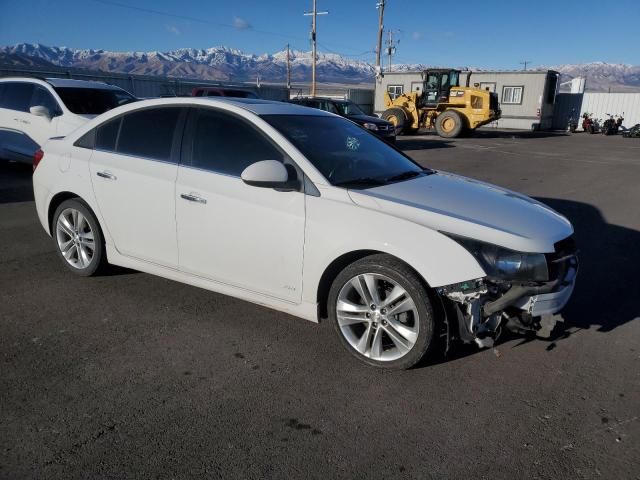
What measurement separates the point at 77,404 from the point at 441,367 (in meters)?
2.14

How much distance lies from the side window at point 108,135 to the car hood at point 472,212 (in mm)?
2234

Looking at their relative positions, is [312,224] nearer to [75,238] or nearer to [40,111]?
[75,238]

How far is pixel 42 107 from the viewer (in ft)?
27.7

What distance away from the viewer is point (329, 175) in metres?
3.41

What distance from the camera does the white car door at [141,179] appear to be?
3.83 meters

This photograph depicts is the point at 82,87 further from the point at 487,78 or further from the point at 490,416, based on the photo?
the point at 487,78

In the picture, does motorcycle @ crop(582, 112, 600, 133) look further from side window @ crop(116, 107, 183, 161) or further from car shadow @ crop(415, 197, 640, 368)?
side window @ crop(116, 107, 183, 161)

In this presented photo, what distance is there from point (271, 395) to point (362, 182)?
1.53 meters

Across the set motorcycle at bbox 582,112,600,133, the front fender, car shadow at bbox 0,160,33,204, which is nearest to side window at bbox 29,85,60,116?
car shadow at bbox 0,160,33,204

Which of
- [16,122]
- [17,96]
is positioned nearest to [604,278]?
[16,122]

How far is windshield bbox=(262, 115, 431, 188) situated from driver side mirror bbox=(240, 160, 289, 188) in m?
0.28

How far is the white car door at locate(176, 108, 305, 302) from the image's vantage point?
3.33m

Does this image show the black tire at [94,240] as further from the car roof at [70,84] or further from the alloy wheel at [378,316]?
the car roof at [70,84]

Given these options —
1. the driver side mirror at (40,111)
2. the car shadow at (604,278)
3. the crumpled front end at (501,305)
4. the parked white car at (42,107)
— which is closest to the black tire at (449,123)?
the car shadow at (604,278)
